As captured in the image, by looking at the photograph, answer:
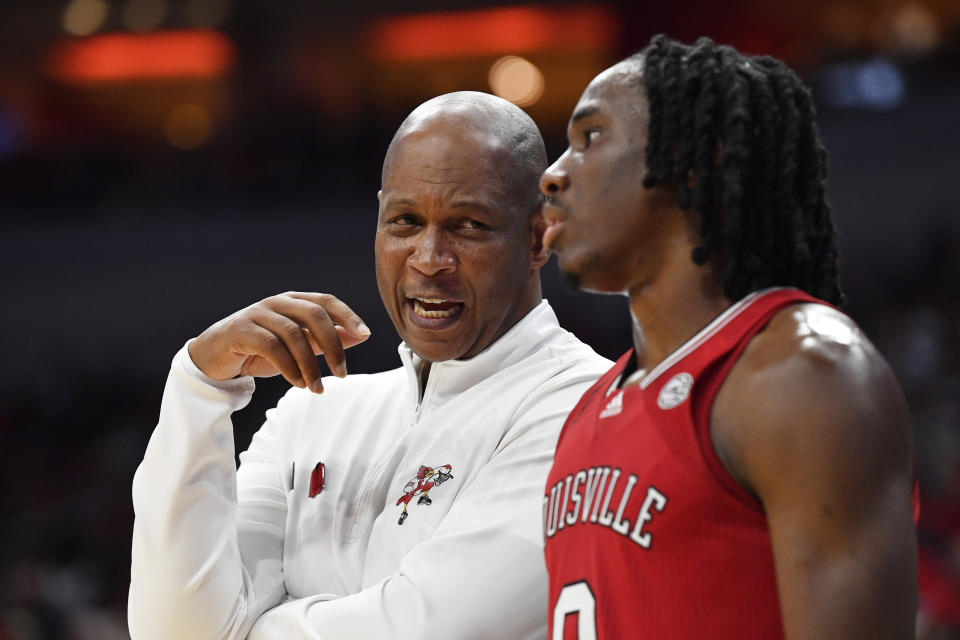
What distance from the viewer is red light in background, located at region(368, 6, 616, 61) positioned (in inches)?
579

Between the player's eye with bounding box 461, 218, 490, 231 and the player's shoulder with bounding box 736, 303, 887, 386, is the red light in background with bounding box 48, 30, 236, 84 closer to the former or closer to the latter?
the player's eye with bounding box 461, 218, 490, 231

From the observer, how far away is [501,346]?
2.65 metres

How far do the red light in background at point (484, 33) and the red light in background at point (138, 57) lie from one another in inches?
85.1

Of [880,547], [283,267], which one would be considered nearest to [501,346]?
[880,547]

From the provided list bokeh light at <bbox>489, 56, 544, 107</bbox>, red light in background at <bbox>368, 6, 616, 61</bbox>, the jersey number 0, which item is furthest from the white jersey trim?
red light in background at <bbox>368, 6, 616, 61</bbox>

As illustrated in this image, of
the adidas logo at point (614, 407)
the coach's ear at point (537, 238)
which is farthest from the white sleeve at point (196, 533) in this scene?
the adidas logo at point (614, 407)

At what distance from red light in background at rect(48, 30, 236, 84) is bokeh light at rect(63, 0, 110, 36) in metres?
0.26

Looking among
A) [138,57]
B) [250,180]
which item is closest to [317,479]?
[250,180]

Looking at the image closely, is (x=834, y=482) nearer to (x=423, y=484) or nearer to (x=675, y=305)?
(x=675, y=305)

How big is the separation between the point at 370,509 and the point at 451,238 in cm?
64

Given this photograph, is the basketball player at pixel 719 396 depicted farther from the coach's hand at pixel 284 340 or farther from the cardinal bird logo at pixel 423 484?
the coach's hand at pixel 284 340

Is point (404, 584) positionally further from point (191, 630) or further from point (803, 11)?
point (803, 11)

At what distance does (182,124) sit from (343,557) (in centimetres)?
1247

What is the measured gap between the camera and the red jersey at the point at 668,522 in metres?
1.59
